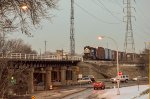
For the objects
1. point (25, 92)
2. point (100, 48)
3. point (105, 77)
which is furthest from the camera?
point (105, 77)

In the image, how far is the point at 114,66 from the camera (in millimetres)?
162125

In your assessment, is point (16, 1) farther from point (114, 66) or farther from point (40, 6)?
point (114, 66)

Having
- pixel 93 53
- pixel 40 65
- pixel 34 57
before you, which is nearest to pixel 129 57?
pixel 93 53

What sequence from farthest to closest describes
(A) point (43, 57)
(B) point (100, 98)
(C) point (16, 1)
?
(A) point (43, 57) < (B) point (100, 98) < (C) point (16, 1)

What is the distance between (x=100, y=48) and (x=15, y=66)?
1970 inches

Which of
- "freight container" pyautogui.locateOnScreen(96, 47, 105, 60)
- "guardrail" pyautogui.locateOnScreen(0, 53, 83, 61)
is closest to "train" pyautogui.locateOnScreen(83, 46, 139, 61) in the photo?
"freight container" pyautogui.locateOnScreen(96, 47, 105, 60)

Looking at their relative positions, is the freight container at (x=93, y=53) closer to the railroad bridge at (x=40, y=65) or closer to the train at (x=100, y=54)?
the train at (x=100, y=54)

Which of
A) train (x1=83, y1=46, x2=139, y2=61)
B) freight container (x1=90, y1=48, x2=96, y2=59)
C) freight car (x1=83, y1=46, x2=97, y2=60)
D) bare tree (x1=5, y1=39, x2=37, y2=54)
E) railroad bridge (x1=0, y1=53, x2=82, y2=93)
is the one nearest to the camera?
bare tree (x1=5, y1=39, x2=37, y2=54)

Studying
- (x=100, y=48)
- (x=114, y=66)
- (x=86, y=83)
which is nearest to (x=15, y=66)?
(x=86, y=83)

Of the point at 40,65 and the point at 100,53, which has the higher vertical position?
the point at 100,53

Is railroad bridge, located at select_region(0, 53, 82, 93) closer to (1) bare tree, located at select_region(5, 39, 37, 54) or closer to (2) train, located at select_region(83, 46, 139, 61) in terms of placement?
(1) bare tree, located at select_region(5, 39, 37, 54)

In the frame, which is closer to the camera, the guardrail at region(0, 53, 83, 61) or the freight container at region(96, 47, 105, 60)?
the guardrail at region(0, 53, 83, 61)

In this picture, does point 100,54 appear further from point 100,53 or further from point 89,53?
point 89,53

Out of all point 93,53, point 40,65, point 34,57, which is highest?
point 93,53
